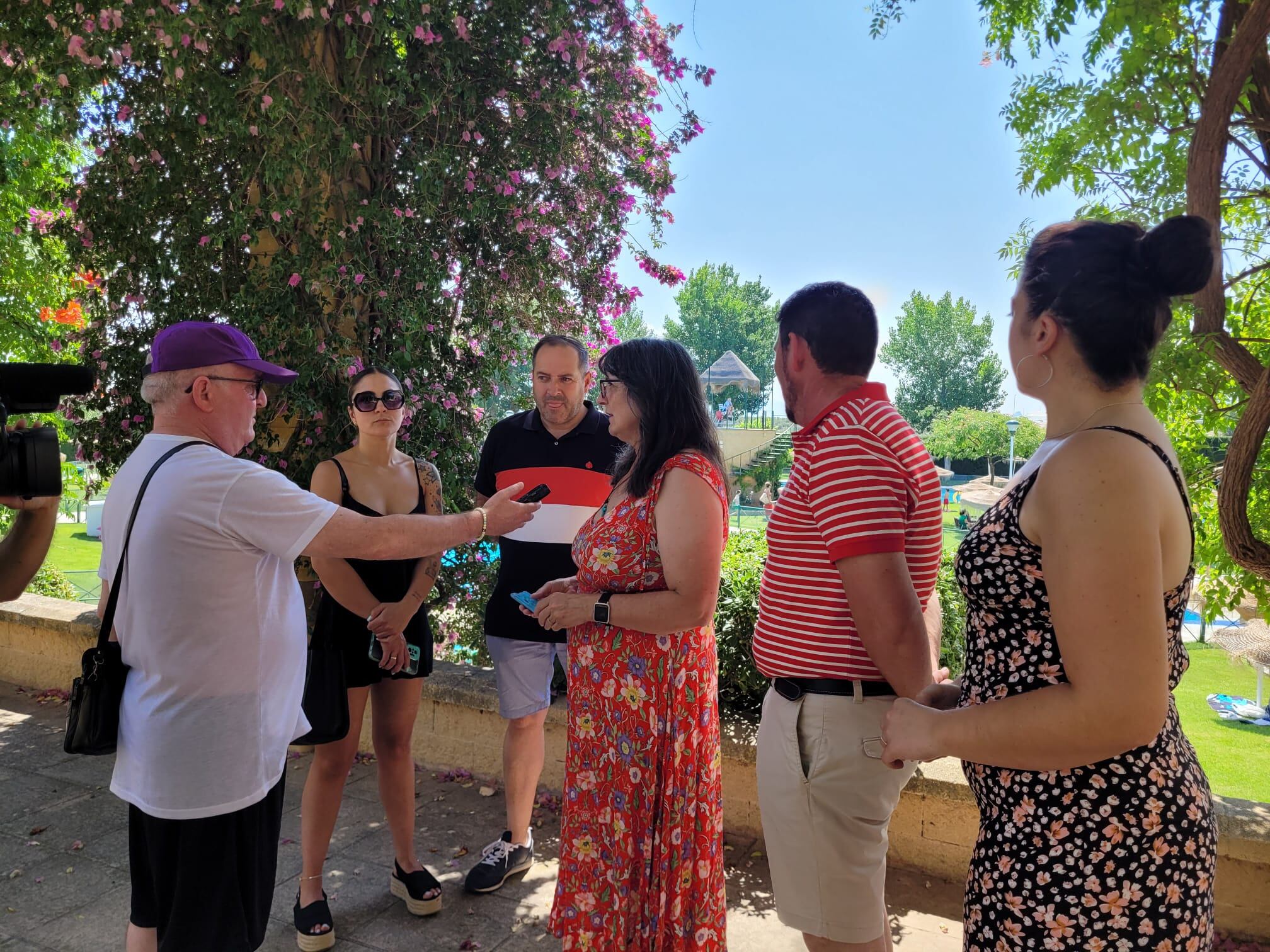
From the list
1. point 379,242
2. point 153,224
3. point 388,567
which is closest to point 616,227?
point 379,242

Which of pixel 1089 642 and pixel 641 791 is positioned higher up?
pixel 1089 642

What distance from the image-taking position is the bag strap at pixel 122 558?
2.04m

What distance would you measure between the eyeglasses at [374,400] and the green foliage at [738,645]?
1.72 meters

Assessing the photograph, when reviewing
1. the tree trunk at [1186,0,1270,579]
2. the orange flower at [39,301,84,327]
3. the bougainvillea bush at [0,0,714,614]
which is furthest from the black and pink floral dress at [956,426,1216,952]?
the orange flower at [39,301,84,327]

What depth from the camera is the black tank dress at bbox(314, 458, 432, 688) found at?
312 cm

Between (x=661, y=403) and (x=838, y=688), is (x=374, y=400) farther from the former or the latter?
(x=838, y=688)

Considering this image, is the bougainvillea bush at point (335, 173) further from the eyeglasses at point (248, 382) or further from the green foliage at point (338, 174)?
the eyeglasses at point (248, 382)

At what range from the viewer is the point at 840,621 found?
187cm

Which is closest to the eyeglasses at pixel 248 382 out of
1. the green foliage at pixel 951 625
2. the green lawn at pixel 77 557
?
the green foliage at pixel 951 625

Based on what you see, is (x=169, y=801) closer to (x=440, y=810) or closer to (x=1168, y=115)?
(x=440, y=810)

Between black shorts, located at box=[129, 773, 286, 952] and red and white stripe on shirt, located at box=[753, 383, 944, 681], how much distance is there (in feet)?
4.79

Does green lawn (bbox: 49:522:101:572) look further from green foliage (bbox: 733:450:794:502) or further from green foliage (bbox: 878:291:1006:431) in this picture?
green foliage (bbox: 878:291:1006:431)

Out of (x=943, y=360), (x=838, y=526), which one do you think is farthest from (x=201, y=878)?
(x=943, y=360)

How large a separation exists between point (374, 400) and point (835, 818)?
7.57ft
